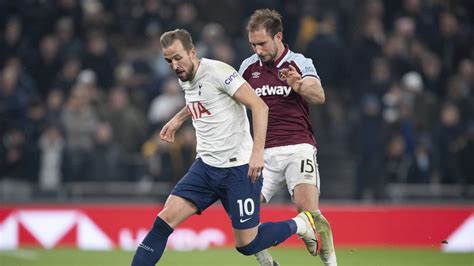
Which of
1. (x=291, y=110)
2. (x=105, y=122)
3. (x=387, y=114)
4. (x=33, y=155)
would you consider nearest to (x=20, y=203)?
(x=33, y=155)

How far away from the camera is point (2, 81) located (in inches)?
713

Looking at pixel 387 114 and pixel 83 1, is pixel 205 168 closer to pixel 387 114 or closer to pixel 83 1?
pixel 387 114

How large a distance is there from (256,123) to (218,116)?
472mm

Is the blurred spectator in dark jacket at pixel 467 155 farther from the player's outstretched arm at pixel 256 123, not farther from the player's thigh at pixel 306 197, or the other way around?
the player's outstretched arm at pixel 256 123

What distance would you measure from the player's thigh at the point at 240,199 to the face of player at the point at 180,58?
37.5 inches

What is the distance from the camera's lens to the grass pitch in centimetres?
1295

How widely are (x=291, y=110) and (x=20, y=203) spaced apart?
26.7 ft

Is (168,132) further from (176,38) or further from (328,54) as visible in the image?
(328,54)

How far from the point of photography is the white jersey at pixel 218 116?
29.3 feet

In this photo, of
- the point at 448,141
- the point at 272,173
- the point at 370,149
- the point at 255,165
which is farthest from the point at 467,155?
the point at 255,165

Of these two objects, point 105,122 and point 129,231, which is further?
point 105,122

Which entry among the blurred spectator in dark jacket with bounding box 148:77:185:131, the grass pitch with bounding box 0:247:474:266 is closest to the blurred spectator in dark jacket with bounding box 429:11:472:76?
the grass pitch with bounding box 0:247:474:266

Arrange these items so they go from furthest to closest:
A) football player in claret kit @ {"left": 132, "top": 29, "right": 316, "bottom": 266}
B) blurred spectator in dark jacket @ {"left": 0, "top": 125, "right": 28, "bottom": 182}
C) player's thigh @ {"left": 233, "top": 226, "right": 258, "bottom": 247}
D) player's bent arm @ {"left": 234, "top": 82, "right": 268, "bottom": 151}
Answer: blurred spectator in dark jacket @ {"left": 0, "top": 125, "right": 28, "bottom": 182}, player's thigh @ {"left": 233, "top": 226, "right": 258, "bottom": 247}, football player in claret kit @ {"left": 132, "top": 29, "right": 316, "bottom": 266}, player's bent arm @ {"left": 234, "top": 82, "right": 268, "bottom": 151}

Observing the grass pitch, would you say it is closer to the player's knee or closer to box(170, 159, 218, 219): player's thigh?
the player's knee
